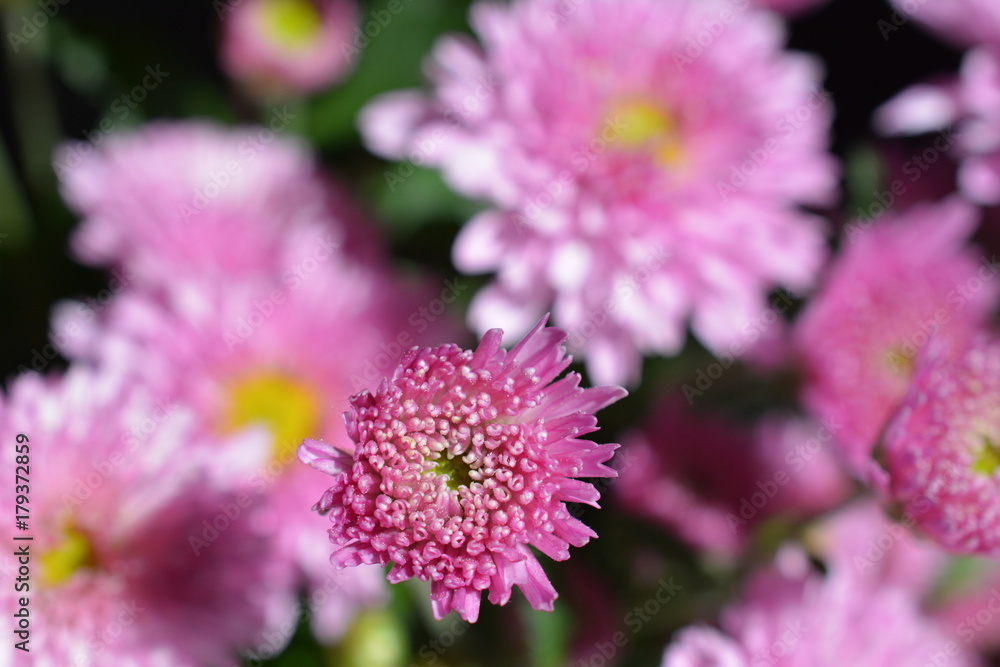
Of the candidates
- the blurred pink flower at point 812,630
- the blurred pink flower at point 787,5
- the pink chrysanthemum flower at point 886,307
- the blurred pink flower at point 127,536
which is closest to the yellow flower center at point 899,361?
the pink chrysanthemum flower at point 886,307

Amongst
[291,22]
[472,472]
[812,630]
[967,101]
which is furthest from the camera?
[291,22]

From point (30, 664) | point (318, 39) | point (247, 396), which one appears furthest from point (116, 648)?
point (318, 39)

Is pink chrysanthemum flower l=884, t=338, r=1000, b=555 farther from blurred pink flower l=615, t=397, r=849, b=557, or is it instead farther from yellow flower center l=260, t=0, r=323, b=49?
yellow flower center l=260, t=0, r=323, b=49

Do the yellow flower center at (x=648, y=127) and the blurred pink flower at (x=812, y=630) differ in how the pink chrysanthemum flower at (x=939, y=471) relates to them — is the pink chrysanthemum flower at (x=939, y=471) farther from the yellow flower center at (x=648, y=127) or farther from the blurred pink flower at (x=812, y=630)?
the yellow flower center at (x=648, y=127)

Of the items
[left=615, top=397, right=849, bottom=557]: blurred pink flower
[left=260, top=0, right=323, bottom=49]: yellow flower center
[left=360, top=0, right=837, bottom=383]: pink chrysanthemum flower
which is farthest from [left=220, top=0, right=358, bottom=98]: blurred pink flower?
[left=615, top=397, right=849, bottom=557]: blurred pink flower

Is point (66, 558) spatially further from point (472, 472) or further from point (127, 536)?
point (472, 472)

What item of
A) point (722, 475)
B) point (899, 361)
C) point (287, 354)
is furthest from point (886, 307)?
point (287, 354)
